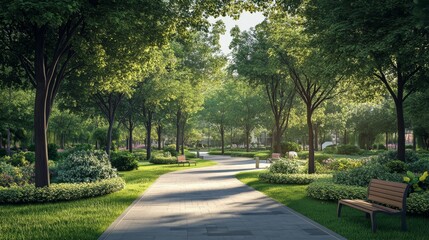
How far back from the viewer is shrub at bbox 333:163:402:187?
13.4 metres

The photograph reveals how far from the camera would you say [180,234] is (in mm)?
8234

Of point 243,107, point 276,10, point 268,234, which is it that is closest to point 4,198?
point 268,234

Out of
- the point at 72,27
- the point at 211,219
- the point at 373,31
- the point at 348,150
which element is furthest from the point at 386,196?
the point at 348,150

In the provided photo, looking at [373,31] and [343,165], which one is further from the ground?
[373,31]

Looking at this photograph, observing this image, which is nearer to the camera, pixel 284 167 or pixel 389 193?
pixel 389 193

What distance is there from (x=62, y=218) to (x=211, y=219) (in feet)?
13.1

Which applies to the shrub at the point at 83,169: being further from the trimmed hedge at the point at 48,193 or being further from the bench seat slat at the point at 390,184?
the bench seat slat at the point at 390,184

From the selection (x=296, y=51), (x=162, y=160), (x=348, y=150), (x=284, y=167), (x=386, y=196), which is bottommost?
(x=162, y=160)

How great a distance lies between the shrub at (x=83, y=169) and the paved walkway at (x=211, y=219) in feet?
10.00

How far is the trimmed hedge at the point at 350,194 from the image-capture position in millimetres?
10172

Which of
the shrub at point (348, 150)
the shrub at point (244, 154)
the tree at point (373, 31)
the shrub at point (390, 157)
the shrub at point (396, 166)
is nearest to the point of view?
the tree at point (373, 31)

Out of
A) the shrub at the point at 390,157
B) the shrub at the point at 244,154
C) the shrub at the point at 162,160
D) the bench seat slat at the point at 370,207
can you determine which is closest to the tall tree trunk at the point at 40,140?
the bench seat slat at the point at 370,207

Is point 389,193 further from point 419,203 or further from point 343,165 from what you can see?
point 343,165

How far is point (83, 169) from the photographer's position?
1644 cm
